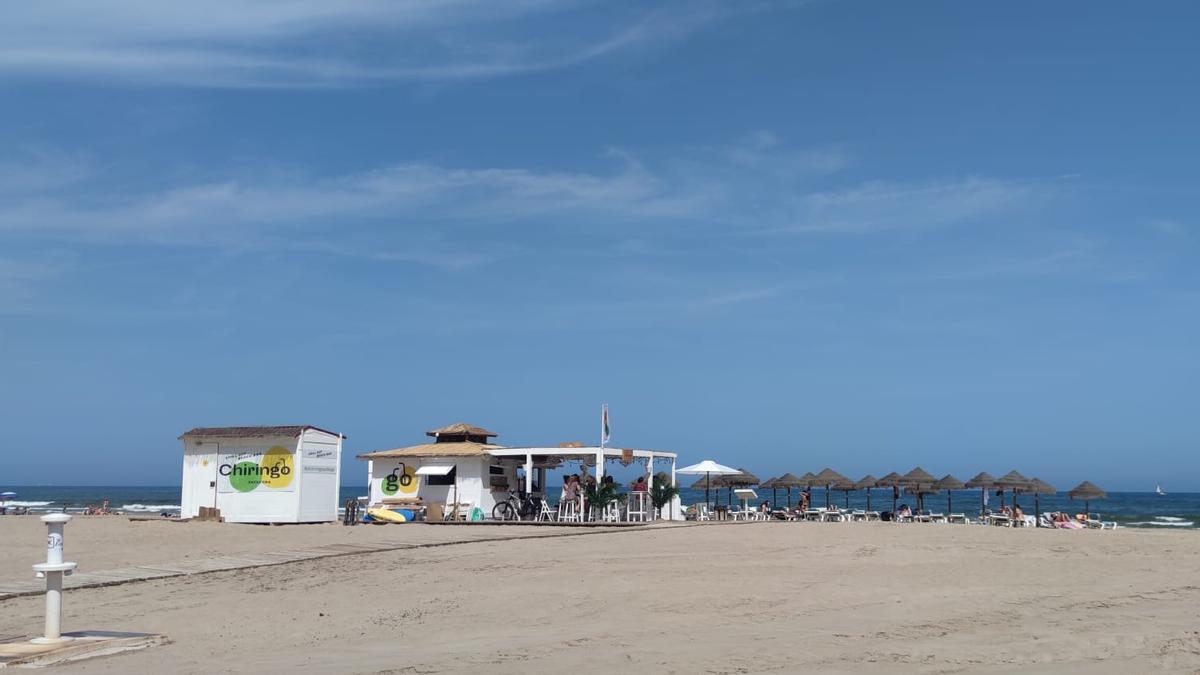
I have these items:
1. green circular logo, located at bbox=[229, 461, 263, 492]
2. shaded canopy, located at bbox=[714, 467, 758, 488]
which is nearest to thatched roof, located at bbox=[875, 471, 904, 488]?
shaded canopy, located at bbox=[714, 467, 758, 488]

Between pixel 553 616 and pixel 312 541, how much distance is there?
9871 millimetres

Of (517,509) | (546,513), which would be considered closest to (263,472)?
(517,509)

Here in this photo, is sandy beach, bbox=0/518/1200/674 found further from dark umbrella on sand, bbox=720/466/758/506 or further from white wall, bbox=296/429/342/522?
dark umbrella on sand, bbox=720/466/758/506

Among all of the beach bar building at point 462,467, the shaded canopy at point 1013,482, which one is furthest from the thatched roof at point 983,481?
the beach bar building at point 462,467

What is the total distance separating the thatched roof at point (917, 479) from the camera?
3275 centimetres

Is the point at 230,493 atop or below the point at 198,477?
below

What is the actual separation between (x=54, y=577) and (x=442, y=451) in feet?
61.7

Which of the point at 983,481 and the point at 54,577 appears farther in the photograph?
the point at 983,481

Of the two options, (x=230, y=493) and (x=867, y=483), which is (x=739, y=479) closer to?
(x=867, y=483)

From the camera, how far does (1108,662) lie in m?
7.20

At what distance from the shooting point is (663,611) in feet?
30.6

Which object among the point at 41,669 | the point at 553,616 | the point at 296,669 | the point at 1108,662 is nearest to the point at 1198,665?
the point at 1108,662

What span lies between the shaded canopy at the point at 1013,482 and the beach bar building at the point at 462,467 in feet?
42.4

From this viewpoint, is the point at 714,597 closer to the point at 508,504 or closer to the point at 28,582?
the point at 28,582
